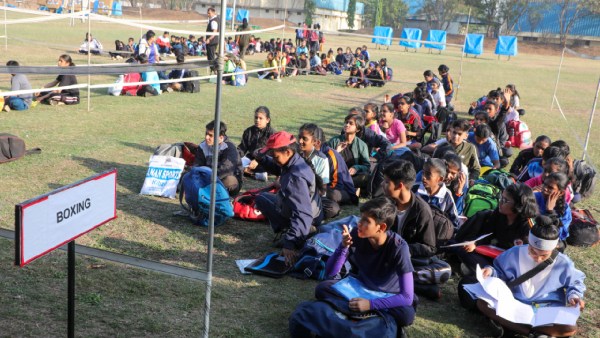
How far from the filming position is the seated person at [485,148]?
8227 millimetres

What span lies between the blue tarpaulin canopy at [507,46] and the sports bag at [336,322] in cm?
4719

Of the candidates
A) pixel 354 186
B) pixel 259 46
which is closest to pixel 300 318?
pixel 354 186

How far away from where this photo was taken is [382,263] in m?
4.02

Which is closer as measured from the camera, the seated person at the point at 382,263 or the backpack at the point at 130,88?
the seated person at the point at 382,263

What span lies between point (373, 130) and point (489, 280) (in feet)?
15.4

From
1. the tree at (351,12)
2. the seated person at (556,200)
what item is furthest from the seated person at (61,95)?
the tree at (351,12)

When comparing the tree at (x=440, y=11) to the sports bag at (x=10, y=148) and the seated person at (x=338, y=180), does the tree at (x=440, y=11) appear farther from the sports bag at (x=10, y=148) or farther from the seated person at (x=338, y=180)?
the sports bag at (x=10, y=148)

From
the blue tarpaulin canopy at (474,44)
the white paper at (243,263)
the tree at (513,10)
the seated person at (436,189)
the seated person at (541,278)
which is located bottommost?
the white paper at (243,263)

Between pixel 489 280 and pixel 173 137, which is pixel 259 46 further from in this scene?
pixel 489 280

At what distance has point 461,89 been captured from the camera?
909 inches

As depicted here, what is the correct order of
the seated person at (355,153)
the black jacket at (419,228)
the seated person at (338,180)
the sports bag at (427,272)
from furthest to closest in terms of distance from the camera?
the seated person at (355,153) → the seated person at (338,180) → the sports bag at (427,272) → the black jacket at (419,228)

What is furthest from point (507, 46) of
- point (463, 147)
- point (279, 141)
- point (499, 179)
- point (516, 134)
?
point (279, 141)

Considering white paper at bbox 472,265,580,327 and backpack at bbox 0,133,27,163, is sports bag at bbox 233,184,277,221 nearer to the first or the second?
white paper at bbox 472,265,580,327

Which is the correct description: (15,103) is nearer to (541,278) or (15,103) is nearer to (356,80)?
(541,278)
